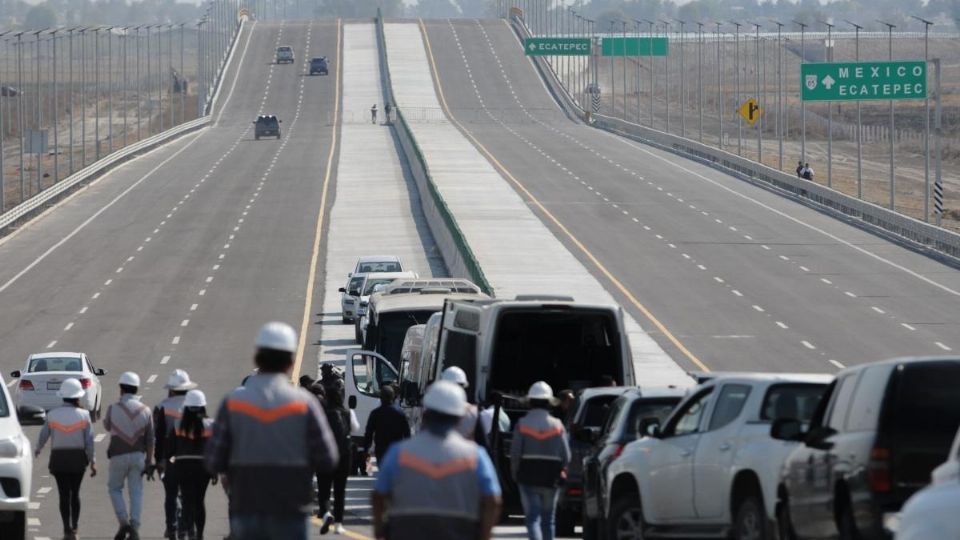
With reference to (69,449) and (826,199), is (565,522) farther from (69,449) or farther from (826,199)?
(826,199)

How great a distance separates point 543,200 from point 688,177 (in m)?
12.0

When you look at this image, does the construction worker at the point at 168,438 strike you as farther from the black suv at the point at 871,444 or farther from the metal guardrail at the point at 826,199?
the metal guardrail at the point at 826,199

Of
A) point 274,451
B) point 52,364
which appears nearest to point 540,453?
point 274,451

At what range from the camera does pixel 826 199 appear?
72938 millimetres

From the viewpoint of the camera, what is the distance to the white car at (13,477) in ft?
52.9

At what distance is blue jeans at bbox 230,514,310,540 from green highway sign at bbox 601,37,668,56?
120 m

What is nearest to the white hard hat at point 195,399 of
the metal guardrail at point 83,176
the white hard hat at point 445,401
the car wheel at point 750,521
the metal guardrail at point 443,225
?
the car wheel at point 750,521

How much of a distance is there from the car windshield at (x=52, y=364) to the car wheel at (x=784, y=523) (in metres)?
25.2

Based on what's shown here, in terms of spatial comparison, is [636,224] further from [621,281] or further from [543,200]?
[621,281]

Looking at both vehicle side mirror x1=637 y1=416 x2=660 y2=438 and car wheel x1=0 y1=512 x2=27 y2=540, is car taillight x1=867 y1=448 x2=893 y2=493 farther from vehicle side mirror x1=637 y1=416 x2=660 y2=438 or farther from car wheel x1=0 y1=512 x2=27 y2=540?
car wheel x1=0 y1=512 x2=27 y2=540

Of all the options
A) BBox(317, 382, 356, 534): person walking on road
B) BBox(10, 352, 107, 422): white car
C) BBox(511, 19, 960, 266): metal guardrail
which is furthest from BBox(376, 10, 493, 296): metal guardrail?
BBox(317, 382, 356, 534): person walking on road

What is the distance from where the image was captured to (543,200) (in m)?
74.1

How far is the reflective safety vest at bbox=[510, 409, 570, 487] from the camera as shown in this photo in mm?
16391

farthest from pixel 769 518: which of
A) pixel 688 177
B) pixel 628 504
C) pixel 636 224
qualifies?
pixel 688 177
